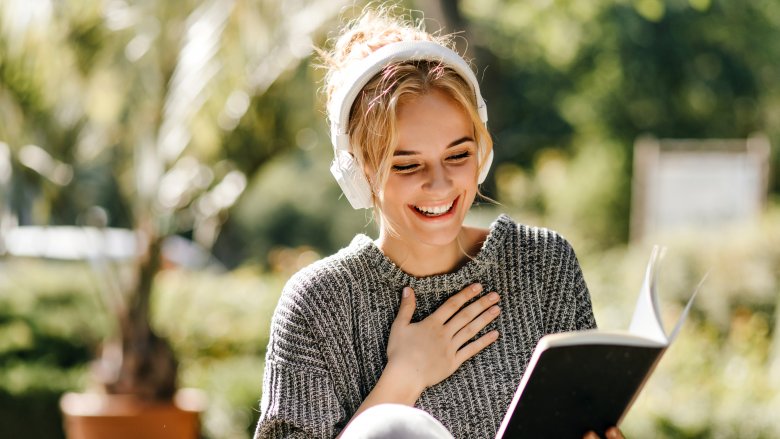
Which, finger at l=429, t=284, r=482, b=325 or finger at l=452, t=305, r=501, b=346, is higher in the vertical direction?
finger at l=429, t=284, r=482, b=325

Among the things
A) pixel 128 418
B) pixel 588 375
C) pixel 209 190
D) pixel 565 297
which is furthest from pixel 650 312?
pixel 209 190

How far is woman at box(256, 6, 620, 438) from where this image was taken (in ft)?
6.57

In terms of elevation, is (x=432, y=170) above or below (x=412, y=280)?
above

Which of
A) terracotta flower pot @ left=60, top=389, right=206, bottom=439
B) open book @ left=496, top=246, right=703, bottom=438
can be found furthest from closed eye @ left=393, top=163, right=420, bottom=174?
terracotta flower pot @ left=60, top=389, right=206, bottom=439

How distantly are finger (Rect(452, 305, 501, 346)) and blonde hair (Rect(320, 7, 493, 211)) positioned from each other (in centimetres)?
29

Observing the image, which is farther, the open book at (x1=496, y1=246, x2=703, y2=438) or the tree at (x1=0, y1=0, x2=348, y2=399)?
the tree at (x1=0, y1=0, x2=348, y2=399)

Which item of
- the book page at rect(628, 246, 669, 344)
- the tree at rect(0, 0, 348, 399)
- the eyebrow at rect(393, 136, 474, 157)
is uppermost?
the tree at rect(0, 0, 348, 399)

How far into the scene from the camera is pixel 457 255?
7.22 ft

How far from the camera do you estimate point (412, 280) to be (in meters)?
2.15

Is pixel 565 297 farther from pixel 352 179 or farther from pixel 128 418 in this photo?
pixel 128 418

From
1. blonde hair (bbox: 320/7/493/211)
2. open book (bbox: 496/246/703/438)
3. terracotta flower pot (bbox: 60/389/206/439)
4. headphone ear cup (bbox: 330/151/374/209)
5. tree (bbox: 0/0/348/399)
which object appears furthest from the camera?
terracotta flower pot (bbox: 60/389/206/439)

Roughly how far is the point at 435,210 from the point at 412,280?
0.20m

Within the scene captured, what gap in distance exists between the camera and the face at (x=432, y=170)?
1994 mm

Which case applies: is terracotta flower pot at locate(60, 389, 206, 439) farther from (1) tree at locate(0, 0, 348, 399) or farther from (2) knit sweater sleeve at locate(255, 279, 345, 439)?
→ (2) knit sweater sleeve at locate(255, 279, 345, 439)
